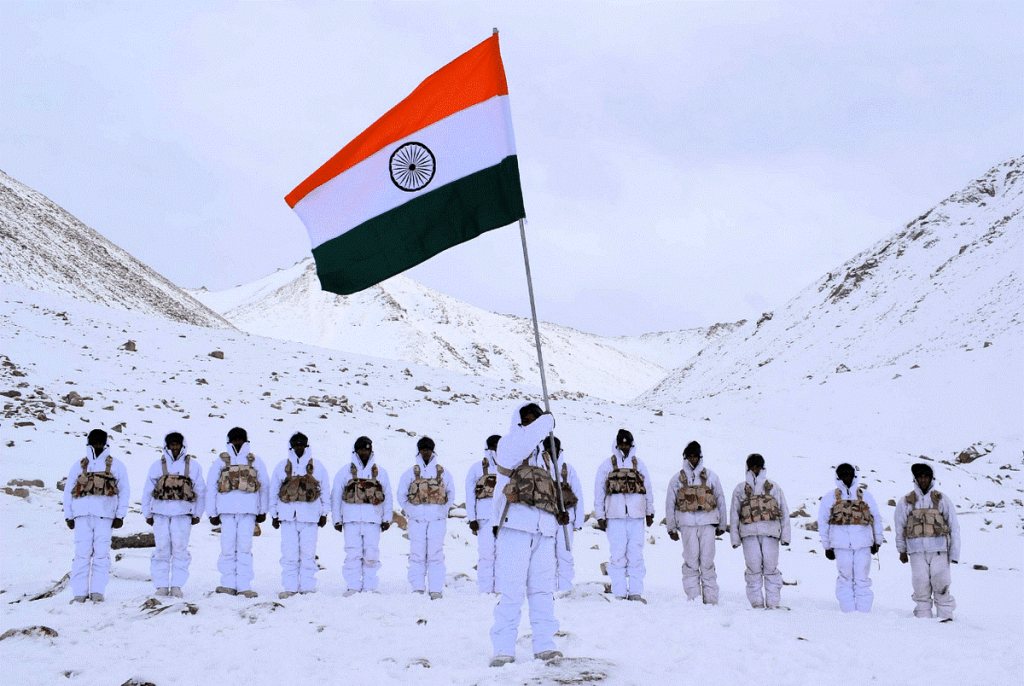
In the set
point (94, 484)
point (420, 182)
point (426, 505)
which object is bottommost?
point (426, 505)

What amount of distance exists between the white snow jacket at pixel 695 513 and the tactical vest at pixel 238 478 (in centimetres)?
515

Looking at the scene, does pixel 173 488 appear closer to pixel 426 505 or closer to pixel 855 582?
pixel 426 505

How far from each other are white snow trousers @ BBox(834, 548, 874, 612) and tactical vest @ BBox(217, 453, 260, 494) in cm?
728

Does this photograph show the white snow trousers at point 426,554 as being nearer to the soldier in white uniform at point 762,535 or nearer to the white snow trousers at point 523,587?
the soldier in white uniform at point 762,535

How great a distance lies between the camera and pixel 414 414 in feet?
80.1

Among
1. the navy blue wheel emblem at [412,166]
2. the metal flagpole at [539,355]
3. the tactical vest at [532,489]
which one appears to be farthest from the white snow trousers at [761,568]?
the navy blue wheel emblem at [412,166]

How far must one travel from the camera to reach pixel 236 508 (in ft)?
31.6

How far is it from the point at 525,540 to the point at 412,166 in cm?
471

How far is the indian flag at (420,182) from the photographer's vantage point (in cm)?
866

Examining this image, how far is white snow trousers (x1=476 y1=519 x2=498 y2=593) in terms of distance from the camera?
34.5 ft

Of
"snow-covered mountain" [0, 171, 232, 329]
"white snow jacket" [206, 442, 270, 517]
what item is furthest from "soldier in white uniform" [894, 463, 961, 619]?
"snow-covered mountain" [0, 171, 232, 329]

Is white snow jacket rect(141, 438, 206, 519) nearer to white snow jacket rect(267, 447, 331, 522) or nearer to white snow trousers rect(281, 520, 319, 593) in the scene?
white snow jacket rect(267, 447, 331, 522)

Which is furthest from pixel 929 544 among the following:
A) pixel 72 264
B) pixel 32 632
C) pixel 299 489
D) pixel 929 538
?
pixel 72 264

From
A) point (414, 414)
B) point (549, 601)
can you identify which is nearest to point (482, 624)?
point (549, 601)
